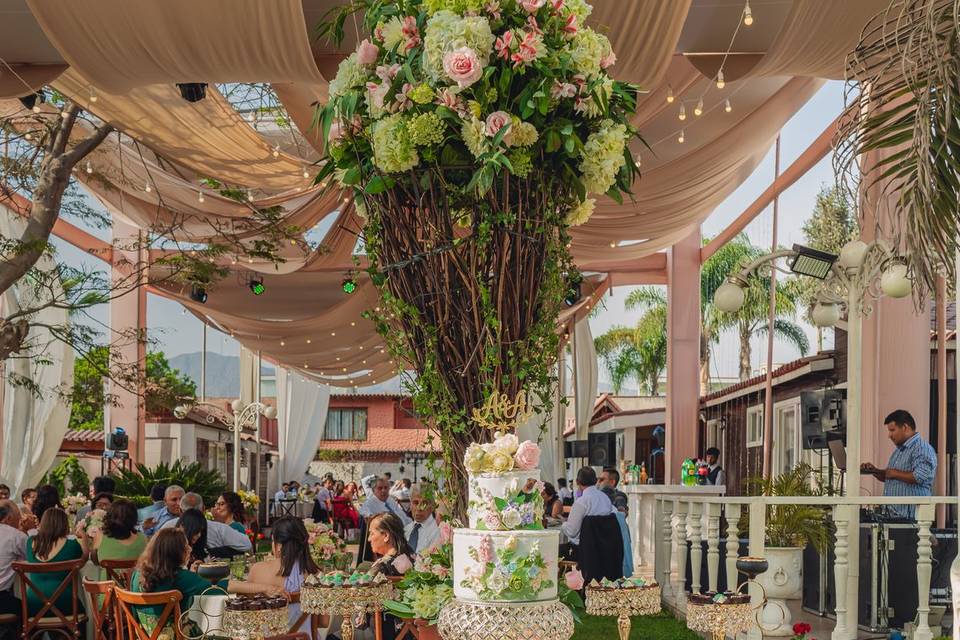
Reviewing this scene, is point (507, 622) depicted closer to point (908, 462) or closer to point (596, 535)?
point (908, 462)

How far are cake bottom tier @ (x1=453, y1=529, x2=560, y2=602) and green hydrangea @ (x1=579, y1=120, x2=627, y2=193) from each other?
989 mm

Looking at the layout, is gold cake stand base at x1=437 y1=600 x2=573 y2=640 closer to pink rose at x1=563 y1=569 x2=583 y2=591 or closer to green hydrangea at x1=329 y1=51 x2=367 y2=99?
pink rose at x1=563 y1=569 x2=583 y2=591

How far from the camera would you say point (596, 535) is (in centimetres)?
1010

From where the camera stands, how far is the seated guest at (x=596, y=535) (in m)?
10.1

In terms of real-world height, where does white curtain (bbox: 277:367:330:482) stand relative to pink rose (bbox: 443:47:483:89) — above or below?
below

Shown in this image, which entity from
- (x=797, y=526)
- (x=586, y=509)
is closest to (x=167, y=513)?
(x=586, y=509)

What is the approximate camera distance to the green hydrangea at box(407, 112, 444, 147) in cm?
323

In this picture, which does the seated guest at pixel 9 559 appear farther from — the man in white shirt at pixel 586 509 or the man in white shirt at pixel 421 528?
the man in white shirt at pixel 586 509

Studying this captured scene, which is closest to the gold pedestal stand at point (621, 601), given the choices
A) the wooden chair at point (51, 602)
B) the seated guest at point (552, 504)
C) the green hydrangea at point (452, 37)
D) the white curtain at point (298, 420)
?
the green hydrangea at point (452, 37)

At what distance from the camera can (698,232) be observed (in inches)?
675

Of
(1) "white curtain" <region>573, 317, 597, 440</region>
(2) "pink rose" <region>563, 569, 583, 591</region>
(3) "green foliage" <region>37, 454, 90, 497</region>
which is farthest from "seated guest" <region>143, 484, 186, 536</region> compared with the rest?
(1) "white curtain" <region>573, 317, 597, 440</region>

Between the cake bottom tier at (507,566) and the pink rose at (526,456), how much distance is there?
0.19m

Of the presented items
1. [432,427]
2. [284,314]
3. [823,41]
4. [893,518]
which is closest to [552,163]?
[432,427]

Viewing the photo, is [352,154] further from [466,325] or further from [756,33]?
[756,33]
